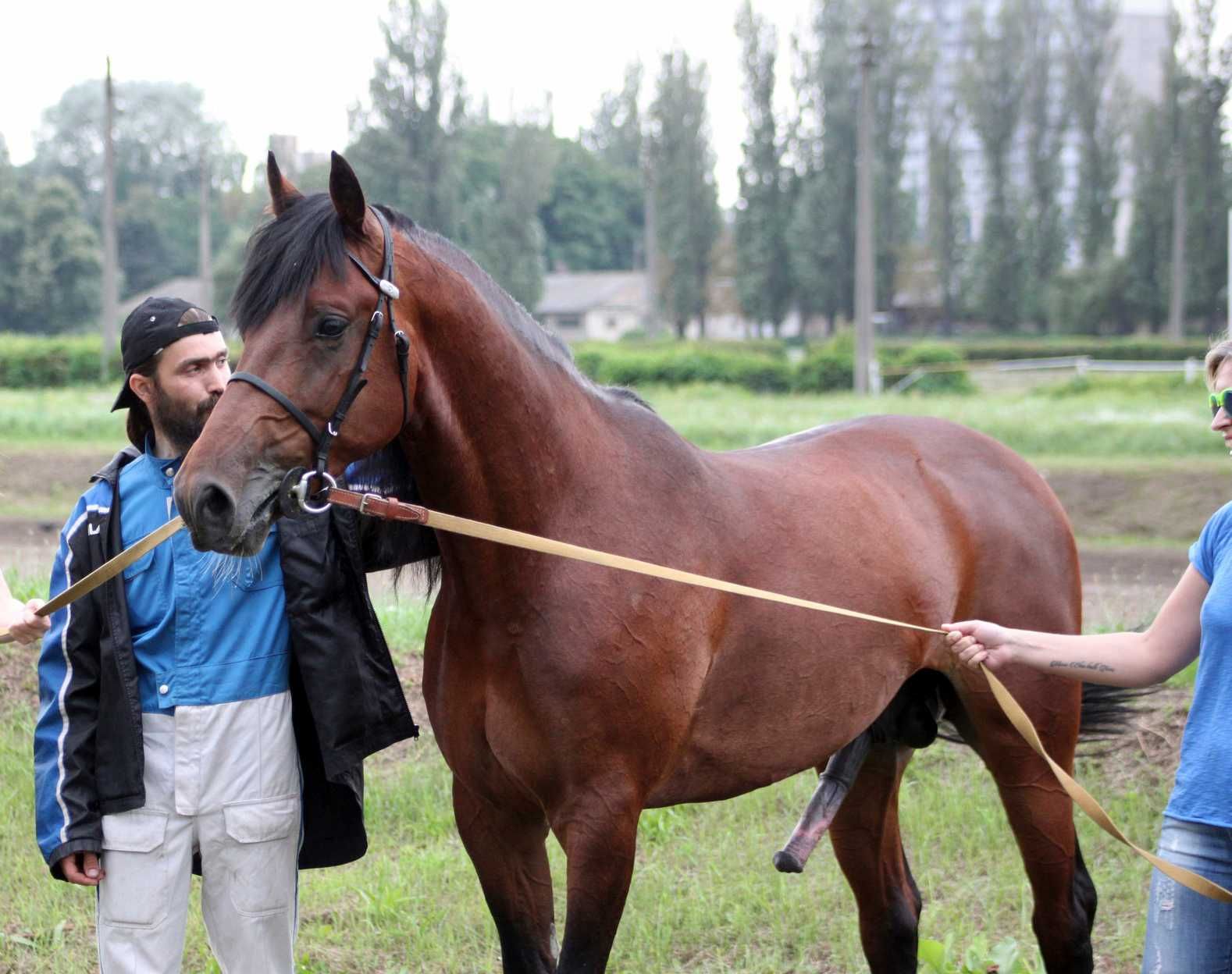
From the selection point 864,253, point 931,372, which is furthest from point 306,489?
point 931,372

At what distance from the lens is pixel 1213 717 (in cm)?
267

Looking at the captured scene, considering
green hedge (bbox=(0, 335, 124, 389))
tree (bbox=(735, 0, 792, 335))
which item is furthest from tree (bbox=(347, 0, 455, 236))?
tree (bbox=(735, 0, 792, 335))

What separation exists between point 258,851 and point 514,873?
2.19 feet

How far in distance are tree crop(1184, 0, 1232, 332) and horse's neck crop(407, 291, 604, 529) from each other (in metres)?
49.4

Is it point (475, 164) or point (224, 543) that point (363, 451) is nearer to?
point (224, 543)

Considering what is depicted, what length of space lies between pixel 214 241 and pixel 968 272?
3732 cm

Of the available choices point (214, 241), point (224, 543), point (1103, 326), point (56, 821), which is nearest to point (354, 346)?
point (224, 543)

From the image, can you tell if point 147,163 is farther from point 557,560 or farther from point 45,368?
point 557,560

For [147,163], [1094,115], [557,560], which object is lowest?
[557,560]

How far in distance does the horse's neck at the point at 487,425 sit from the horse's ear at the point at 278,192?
389 mm

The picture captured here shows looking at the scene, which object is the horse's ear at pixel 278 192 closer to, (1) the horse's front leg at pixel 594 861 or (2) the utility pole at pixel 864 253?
(1) the horse's front leg at pixel 594 861

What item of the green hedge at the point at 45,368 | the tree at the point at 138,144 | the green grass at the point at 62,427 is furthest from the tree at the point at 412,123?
the tree at the point at 138,144

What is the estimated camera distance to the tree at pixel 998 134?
2067 inches

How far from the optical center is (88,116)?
254 ft
